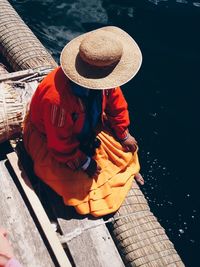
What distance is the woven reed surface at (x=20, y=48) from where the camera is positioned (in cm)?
499

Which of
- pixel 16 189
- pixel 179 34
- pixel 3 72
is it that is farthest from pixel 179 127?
pixel 16 189

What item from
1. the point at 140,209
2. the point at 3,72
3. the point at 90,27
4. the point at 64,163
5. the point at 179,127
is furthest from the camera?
the point at 90,27

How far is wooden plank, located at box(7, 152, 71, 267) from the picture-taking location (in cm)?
343

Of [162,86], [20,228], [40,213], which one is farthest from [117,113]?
[162,86]

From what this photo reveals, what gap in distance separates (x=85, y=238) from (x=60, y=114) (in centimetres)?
120

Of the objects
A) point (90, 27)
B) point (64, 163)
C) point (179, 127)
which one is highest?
point (64, 163)

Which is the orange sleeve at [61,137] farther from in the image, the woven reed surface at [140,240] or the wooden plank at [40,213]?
the woven reed surface at [140,240]

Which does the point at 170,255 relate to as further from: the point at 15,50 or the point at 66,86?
the point at 15,50

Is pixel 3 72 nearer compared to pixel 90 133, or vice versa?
pixel 90 133

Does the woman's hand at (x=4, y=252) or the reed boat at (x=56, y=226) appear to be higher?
the woman's hand at (x=4, y=252)

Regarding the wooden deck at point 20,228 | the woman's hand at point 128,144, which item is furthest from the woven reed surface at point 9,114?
the woman's hand at point 128,144

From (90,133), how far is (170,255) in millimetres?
1437

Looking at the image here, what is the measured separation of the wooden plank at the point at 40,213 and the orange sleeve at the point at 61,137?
16.1 inches

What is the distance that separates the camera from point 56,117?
3412 mm
